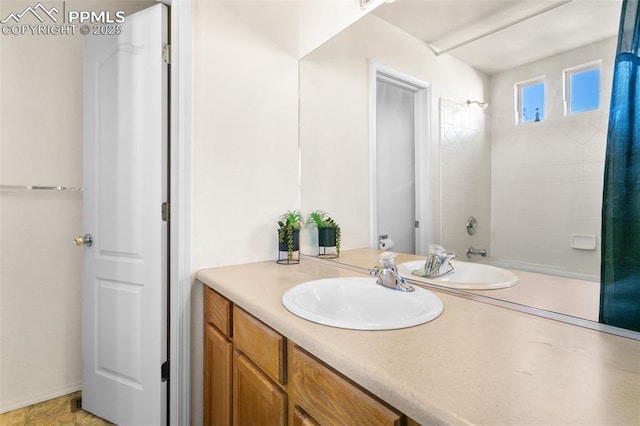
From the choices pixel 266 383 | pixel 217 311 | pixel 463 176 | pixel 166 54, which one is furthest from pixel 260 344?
pixel 166 54

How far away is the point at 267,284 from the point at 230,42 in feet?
3.71

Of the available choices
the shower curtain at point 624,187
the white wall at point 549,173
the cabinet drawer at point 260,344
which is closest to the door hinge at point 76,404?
the cabinet drawer at point 260,344

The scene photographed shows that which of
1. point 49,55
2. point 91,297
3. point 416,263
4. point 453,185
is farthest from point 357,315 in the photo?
point 49,55

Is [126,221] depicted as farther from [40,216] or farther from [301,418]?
[301,418]

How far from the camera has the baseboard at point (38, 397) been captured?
1.76 metres

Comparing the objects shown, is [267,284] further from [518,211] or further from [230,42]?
[230,42]

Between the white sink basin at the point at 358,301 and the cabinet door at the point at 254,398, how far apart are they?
0.78 feet

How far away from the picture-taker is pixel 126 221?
1.57 metres

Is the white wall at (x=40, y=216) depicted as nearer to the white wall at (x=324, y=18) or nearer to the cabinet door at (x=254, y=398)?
the white wall at (x=324, y=18)

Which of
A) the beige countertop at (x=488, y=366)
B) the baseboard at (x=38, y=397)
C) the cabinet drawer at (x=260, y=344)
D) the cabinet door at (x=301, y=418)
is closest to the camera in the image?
the beige countertop at (x=488, y=366)

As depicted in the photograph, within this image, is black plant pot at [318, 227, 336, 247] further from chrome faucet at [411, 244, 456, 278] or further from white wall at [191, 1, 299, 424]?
chrome faucet at [411, 244, 456, 278]

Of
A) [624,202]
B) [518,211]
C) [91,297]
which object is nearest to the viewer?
[624,202]

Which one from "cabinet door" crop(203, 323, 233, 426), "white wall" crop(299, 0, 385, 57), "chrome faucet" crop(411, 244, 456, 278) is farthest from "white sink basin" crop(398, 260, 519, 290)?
"white wall" crop(299, 0, 385, 57)

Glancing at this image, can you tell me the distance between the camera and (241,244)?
155 centimetres
